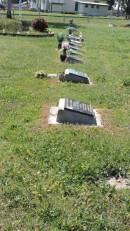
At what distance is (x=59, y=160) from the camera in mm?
8922

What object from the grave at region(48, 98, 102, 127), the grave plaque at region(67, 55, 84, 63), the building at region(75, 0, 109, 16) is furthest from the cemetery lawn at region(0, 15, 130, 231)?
the building at region(75, 0, 109, 16)

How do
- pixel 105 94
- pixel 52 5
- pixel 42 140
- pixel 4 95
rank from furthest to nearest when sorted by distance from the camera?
1. pixel 52 5
2. pixel 105 94
3. pixel 4 95
4. pixel 42 140

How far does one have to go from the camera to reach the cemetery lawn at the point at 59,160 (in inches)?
277

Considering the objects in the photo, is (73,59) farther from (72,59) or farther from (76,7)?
(76,7)

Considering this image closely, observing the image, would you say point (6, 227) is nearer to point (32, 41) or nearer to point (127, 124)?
point (127, 124)

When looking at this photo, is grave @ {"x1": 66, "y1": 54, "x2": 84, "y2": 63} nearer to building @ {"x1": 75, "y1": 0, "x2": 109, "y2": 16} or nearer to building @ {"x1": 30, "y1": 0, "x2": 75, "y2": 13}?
building @ {"x1": 75, "y1": 0, "x2": 109, "y2": 16}

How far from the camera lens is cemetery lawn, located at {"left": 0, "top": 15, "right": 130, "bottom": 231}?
703 cm

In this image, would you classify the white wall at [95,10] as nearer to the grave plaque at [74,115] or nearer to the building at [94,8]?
the building at [94,8]

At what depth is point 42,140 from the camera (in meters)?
9.91

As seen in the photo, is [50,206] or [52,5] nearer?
[50,206]

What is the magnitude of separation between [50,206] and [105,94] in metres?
8.23

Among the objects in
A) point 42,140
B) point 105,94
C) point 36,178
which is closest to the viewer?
point 36,178

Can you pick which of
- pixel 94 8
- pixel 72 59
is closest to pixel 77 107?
pixel 72 59

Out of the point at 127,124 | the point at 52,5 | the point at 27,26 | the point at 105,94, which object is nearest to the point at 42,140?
the point at 127,124
